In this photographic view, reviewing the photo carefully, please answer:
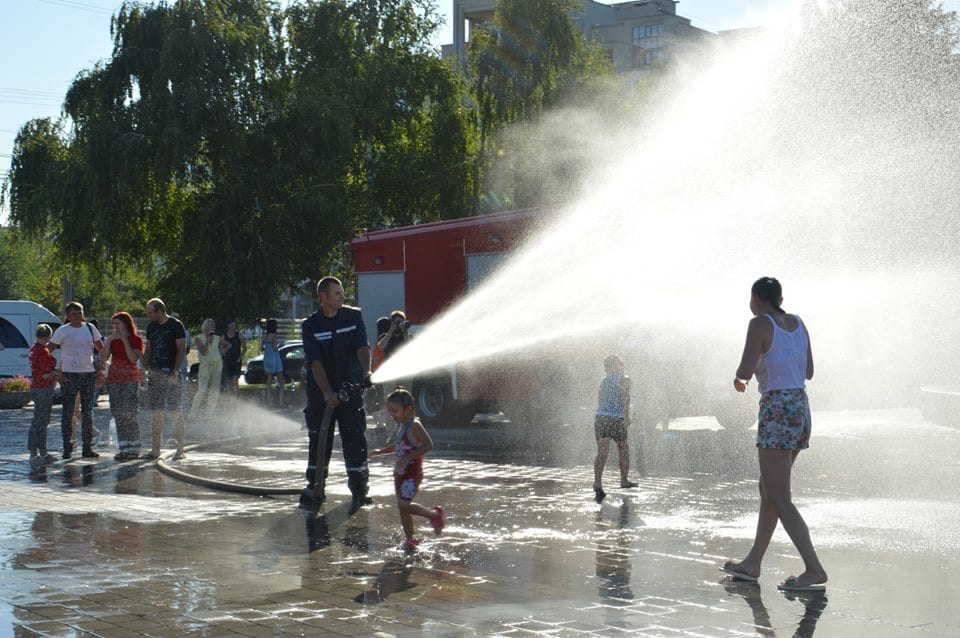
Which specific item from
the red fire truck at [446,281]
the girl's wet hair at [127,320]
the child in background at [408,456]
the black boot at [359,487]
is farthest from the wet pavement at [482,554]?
the red fire truck at [446,281]

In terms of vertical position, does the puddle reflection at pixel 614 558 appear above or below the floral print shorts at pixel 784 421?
below

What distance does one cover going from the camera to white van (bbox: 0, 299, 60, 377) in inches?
1139

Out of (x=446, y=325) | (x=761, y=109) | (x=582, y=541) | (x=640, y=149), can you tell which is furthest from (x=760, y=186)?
(x=582, y=541)

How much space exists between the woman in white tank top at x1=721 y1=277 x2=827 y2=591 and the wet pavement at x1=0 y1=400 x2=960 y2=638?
33 centimetres

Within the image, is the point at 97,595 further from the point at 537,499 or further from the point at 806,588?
the point at 537,499

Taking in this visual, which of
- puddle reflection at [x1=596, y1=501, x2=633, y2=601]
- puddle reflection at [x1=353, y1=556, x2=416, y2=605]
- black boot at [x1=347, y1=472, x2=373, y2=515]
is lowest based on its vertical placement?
puddle reflection at [x1=596, y1=501, x2=633, y2=601]

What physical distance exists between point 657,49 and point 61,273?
7045 centimetres

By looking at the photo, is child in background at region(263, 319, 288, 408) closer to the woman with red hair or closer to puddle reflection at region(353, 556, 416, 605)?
the woman with red hair

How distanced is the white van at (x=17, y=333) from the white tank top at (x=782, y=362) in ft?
78.3

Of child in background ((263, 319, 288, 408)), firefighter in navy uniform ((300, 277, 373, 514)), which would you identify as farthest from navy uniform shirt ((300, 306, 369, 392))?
child in background ((263, 319, 288, 408))

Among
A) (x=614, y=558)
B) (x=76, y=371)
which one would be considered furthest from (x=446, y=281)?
(x=614, y=558)

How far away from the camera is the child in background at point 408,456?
352 inches

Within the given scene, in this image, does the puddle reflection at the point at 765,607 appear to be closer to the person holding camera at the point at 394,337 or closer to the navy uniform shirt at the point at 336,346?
the navy uniform shirt at the point at 336,346

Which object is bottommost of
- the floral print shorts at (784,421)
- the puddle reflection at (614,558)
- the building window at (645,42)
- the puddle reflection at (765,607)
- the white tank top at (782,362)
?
the puddle reflection at (765,607)
